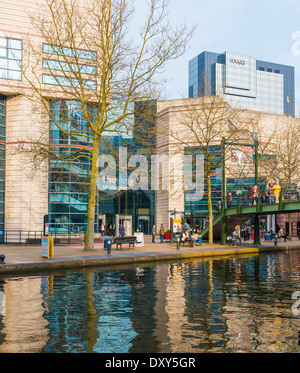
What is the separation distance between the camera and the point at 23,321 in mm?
8930

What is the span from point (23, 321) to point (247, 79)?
155 meters

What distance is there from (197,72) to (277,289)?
154 m

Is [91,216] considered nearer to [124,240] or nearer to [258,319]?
[124,240]

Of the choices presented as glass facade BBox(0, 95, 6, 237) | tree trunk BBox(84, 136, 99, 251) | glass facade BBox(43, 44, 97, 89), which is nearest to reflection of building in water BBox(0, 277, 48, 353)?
tree trunk BBox(84, 136, 99, 251)

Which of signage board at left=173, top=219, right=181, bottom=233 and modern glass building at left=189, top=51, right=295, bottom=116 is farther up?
modern glass building at left=189, top=51, right=295, bottom=116

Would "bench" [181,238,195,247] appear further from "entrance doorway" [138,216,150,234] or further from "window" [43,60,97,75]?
"entrance doorway" [138,216,150,234]

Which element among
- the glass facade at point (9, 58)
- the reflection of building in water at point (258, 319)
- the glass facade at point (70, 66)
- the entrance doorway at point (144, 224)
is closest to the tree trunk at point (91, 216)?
the glass facade at point (70, 66)

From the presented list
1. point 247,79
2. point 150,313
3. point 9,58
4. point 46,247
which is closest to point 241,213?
point 46,247

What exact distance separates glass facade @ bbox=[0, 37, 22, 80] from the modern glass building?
116m

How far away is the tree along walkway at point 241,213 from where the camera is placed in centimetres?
2877

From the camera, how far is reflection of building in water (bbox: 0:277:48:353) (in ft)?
23.5

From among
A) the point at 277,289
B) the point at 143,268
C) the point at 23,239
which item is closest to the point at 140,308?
the point at 277,289

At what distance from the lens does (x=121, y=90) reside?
24.8 m

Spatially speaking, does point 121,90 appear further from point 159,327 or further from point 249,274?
point 159,327
